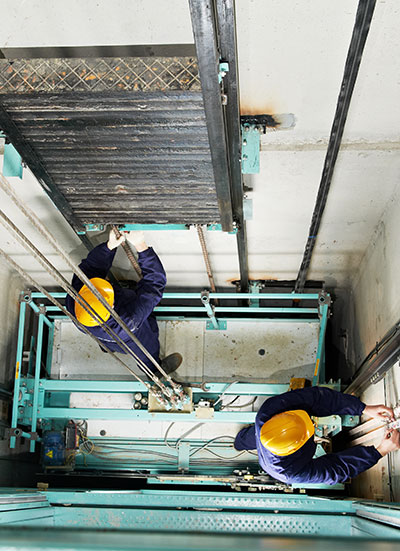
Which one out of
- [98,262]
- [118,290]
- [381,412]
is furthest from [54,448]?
[381,412]

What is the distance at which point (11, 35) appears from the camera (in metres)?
2.11

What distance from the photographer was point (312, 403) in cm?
358

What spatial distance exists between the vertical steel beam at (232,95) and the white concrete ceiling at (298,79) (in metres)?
0.16

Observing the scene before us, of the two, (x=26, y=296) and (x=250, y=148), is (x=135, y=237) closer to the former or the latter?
(x=250, y=148)

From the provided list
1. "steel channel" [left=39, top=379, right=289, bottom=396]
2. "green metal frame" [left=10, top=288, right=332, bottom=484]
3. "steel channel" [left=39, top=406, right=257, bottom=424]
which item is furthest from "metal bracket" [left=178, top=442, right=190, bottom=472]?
"steel channel" [left=39, top=379, right=289, bottom=396]

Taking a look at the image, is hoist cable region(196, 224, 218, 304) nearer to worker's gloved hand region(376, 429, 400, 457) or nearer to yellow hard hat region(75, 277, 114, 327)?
yellow hard hat region(75, 277, 114, 327)

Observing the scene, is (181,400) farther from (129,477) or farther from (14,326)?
(14,326)

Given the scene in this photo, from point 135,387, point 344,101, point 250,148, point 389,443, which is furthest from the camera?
point 135,387

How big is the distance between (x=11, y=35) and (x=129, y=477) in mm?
3373

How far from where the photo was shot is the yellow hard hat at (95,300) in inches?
133

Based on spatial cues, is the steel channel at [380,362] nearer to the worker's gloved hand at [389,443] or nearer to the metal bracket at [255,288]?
the worker's gloved hand at [389,443]

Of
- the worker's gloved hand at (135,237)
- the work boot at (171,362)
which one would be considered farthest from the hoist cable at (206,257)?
the work boot at (171,362)

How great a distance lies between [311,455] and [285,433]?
362 mm

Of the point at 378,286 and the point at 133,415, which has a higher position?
the point at 378,286
